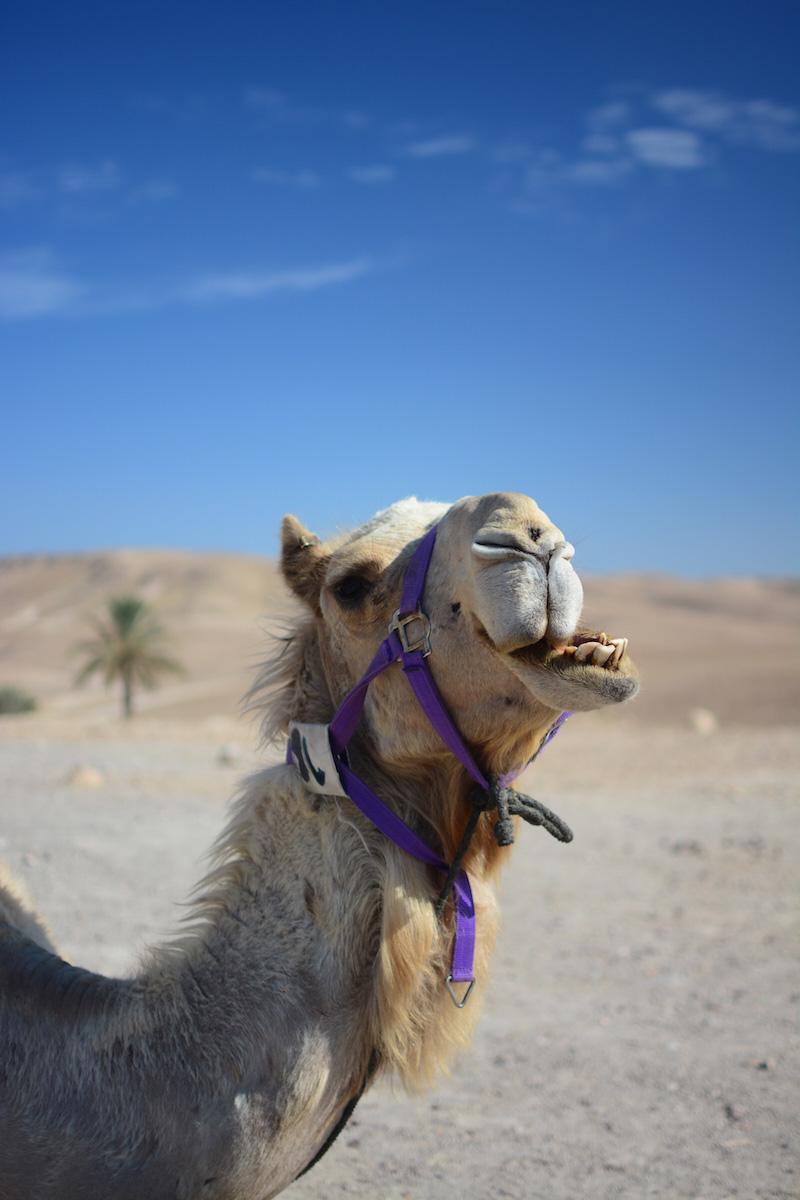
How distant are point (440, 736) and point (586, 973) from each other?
16.3ft

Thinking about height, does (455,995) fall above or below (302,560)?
below

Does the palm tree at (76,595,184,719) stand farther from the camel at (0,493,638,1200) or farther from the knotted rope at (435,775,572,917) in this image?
the knotted rope at (435,775,572,917)

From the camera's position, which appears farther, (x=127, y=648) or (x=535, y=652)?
(x=127, y=648)

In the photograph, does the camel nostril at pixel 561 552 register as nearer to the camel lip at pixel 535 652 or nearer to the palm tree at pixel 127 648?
the camel lip at pixel 535 652

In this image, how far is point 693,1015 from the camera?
18.6ft

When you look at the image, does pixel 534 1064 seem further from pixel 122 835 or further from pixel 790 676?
pixel 790 676

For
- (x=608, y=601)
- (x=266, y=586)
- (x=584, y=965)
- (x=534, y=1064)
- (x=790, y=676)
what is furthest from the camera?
(x=266, y=586)

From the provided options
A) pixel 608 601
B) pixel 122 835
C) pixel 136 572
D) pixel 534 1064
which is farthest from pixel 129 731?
pixel 136 572

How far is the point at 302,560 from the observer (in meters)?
2.63

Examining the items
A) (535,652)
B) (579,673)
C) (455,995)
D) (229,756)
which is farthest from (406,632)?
(229,756)

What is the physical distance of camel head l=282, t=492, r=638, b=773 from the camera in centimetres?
189

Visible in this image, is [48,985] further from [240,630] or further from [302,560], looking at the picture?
[240,630]

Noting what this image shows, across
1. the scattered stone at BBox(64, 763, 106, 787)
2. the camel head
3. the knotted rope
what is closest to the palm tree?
the scattered stone at BBox(64, 763, 106, 787)

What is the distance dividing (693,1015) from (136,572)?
104 metres
